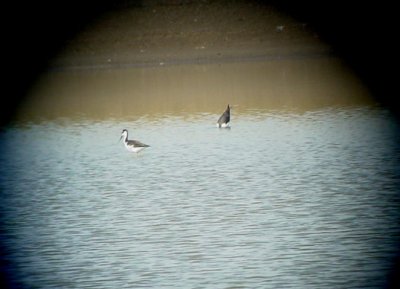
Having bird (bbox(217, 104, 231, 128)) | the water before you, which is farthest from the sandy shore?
the water

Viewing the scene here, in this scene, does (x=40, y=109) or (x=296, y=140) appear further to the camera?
(x=40, y=109)

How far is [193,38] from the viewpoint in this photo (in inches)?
1214

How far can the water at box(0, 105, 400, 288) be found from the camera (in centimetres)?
788

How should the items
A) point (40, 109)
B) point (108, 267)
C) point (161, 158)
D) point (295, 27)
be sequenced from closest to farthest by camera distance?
point (108, 267) → point (161, 158) → point (40, 109) → point (295, 27)

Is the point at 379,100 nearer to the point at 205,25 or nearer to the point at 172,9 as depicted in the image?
the point at 205,25

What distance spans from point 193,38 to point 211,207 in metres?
21.1

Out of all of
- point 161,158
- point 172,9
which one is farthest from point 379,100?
point 172,9

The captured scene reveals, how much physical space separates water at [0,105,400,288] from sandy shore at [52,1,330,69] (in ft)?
42.5

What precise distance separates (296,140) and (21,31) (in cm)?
2236

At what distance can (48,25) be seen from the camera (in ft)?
118

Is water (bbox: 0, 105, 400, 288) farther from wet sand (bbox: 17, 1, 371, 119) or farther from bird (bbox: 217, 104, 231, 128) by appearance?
wet sand (bbox: 17, 1, 371, 119)

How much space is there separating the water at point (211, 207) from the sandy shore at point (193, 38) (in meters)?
13.0

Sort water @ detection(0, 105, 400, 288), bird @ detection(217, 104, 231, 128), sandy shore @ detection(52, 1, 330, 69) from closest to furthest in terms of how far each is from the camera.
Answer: water @ detection(0, 105, 400, 288), bird @ detection(217, 104, 231, 128), sandy shore @ detection(52, 1, 330, 69)

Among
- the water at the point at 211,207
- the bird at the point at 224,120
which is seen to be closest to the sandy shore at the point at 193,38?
the bird at the point at 224,120
